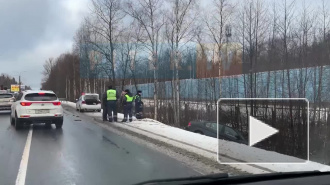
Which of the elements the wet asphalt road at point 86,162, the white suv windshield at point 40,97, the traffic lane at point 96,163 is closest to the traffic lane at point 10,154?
the wet asphalt road at point 86,162

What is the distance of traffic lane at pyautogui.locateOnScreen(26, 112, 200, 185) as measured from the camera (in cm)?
632

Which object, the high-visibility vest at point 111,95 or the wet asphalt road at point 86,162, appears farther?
the high-visibility vest at point 111,95

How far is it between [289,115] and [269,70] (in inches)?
372

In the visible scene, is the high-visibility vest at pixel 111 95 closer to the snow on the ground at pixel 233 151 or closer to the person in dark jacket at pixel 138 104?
the person in dark jacket at pixel 138 104

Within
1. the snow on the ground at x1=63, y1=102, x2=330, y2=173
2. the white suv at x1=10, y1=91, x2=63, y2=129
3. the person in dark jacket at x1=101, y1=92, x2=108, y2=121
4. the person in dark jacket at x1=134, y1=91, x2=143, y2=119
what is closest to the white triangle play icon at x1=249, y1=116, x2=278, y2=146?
the snow on the ground at x1=63, y1=102, x2=330, y2=173

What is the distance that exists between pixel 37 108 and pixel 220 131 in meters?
8.50

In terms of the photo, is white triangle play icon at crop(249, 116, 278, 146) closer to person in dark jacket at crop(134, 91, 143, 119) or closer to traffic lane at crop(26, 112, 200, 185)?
traffic lane at crop(26, 112, 200, 185)

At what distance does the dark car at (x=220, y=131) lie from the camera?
9.10m

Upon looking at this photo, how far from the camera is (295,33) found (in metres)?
18.3

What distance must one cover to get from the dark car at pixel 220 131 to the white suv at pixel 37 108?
6231mm

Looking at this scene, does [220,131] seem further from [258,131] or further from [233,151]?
[258,131]

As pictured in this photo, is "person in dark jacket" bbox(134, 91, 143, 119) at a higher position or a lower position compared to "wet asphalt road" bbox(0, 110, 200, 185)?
higher

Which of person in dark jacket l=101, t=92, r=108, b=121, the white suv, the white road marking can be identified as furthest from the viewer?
person in dark jacket l=101, t=92, r=108, b=121

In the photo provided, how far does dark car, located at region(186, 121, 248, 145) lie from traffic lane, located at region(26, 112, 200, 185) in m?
1.99
